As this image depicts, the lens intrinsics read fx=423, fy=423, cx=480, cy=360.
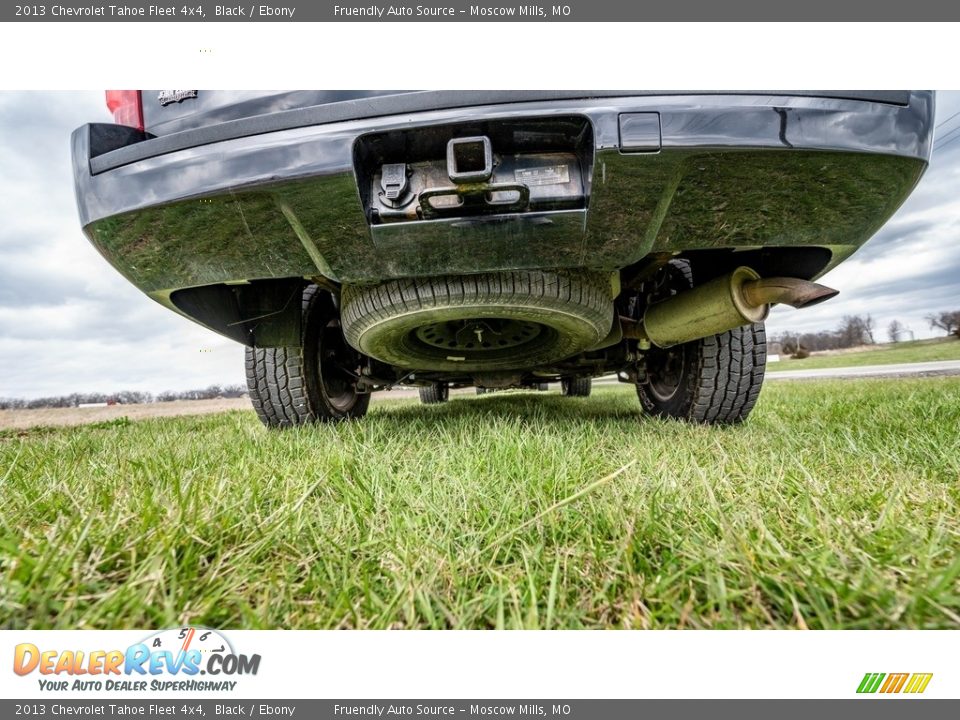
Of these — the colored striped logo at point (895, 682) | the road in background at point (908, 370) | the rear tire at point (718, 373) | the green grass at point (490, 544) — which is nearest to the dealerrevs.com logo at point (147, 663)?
the green grass at point (490, 544)

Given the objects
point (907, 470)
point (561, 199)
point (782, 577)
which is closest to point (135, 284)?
point (561, 199)

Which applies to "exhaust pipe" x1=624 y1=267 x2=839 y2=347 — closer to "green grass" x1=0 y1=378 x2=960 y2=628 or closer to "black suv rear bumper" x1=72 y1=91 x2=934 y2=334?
"black suv rear bumper" x1=72 y1=91 x2=934 y2=334

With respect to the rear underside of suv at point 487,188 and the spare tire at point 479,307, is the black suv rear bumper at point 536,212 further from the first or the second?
the spare tire at point 479,307

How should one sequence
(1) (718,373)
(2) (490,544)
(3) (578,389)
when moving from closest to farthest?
1. (2) (490,544)
2. (1) (718,373)
3. (3) (578,389)

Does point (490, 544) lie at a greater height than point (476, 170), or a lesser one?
lesser

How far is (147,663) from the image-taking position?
1.37ft

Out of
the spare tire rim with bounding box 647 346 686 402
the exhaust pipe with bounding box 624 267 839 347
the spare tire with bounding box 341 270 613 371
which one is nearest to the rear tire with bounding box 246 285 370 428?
the spare tire with bounding box 341 270 613 371

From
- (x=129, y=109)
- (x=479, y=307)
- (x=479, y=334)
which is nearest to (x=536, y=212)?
(x=479, y=307)

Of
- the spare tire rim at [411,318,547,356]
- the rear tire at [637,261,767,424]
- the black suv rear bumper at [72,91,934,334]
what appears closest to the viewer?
the black suv rear bumper at [72,91,934,334]

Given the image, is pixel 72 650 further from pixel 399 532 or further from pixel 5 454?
pixel 5 454

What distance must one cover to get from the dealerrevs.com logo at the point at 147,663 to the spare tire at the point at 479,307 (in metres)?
0.75

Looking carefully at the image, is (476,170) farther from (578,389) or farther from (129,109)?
(578,389)

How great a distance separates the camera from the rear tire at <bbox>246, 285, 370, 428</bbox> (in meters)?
1.57

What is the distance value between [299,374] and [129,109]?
90cm
